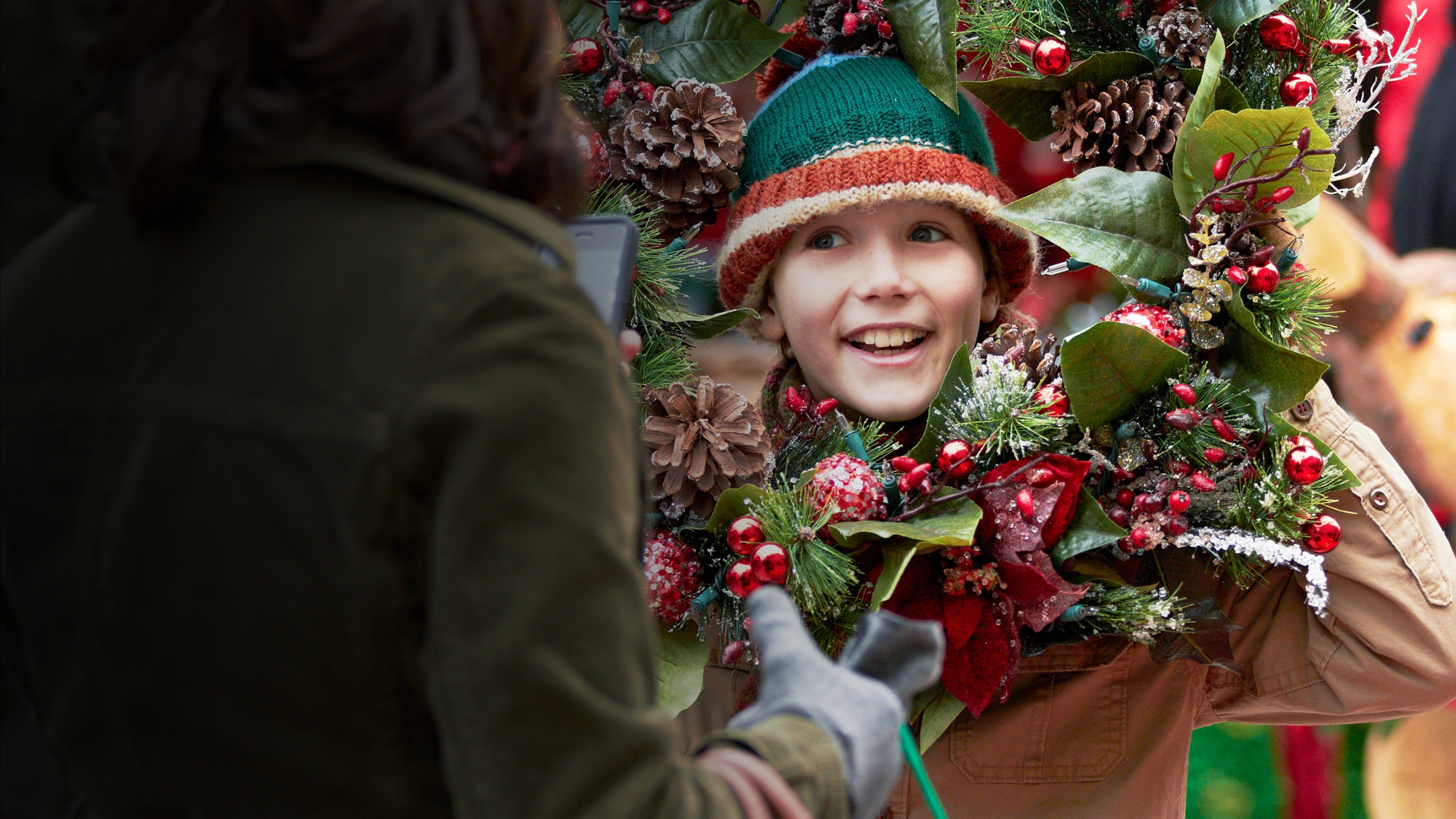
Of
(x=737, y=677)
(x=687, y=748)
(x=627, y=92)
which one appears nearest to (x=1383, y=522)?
(x=737, y=677)

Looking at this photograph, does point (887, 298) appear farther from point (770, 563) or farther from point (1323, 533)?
point (1323, 533)

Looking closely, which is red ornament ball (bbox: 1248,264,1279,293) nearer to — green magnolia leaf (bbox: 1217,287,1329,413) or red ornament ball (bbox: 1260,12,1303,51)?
green magnolia leaf (bbox: 1217,287,1329,413)

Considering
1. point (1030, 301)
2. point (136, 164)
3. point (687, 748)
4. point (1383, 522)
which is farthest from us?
point (1030, 301)

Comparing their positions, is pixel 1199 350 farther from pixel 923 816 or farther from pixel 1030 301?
pixel 1030 301

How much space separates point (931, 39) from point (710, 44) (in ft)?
0.96

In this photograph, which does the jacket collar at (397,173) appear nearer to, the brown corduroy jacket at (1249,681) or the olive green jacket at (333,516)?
the olive green jacket at (333,516)

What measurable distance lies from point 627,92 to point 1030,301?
5.77ft

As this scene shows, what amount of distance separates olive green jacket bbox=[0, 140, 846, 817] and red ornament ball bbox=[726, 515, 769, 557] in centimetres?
61

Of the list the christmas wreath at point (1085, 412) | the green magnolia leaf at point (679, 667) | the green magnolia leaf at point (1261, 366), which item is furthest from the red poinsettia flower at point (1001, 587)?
the green magnolia leaf at point (679, 667)

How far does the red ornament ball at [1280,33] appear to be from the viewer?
127cm

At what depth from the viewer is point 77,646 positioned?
1.85 feet

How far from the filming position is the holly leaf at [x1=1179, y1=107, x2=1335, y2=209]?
3.78 ft

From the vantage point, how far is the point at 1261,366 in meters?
1.21

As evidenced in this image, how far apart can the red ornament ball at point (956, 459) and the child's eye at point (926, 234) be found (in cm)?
35
